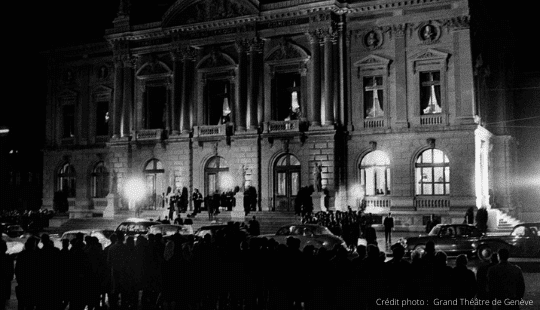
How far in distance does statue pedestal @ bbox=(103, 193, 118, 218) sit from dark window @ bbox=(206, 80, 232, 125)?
9089 mm

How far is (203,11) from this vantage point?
1832 inches

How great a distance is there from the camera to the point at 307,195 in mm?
39688

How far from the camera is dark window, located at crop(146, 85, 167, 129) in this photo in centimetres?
4928

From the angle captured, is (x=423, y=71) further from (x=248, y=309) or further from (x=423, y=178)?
(x=248, y=309)

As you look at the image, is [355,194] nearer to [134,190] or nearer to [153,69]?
[134,190]

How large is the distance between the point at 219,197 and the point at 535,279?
24794 mm

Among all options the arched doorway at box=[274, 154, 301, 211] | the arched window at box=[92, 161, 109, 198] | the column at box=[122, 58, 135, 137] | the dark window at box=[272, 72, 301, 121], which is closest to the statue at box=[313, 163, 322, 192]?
the arched doorway at box=[274, 154, 301, 211]

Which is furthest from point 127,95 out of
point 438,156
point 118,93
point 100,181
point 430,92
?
point 438,156

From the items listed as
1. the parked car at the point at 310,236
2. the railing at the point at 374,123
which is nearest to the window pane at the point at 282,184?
the railing at the point at 374,123

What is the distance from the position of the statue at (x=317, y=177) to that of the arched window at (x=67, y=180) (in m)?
22.1

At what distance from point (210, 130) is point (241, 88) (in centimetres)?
368

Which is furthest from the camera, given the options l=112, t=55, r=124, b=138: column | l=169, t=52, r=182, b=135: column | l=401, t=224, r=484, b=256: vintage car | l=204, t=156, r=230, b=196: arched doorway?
l=112, t=55, r=124, b=138: column

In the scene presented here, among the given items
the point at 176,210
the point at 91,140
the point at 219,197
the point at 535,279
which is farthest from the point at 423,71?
the point at 91,140

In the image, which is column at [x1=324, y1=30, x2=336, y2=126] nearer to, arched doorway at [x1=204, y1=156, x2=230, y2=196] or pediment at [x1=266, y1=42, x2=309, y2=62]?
pediment at [x1=266, y1=42, x2=309, y2=62]
